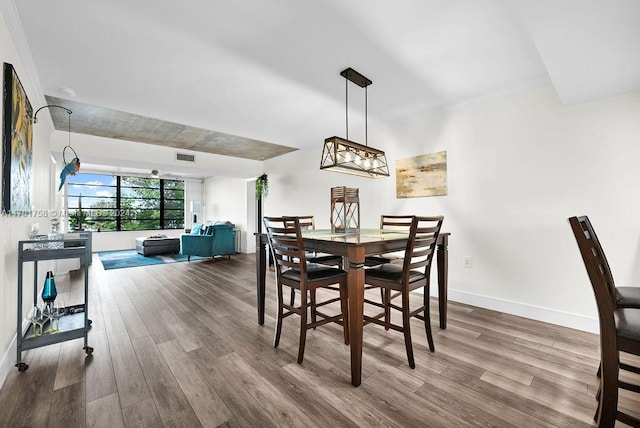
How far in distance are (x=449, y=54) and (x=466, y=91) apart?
81 centimetres

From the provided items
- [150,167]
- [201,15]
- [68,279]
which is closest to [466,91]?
[201,15]

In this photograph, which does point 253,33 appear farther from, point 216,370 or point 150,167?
point 150,167

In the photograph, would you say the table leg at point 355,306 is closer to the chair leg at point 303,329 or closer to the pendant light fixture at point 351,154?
the chair leg at point 303,329

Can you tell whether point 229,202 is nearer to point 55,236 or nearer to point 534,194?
point 55,236

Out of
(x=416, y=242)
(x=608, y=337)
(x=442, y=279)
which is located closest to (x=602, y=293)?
(x=608, y=337)

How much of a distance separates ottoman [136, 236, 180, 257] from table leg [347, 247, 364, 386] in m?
6.71

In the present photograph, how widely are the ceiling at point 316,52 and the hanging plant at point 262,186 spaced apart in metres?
2.93

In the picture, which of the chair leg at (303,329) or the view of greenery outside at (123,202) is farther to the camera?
the view of greenery outside at (123,202)

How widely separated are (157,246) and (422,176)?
255 inches

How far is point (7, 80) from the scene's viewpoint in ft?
5.72

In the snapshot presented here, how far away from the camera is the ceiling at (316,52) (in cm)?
172

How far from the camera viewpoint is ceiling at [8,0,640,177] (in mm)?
1722

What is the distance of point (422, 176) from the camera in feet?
11.5

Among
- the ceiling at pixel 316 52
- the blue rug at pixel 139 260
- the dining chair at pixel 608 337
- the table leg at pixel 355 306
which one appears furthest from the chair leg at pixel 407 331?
the blue rug at pixel 139 260
